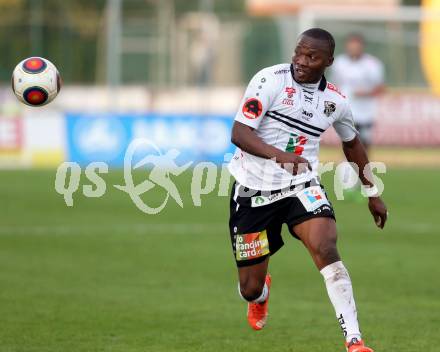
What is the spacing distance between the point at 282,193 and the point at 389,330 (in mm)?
1833

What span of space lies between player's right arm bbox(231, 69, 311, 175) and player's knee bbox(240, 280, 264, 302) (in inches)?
43.1

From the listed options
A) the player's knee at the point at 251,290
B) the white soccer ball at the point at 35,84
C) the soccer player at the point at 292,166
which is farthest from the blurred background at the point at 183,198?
the white soccer ball at the point at 35,84

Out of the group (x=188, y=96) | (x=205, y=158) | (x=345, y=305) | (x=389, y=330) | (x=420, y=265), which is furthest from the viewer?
(x=188, y=96)

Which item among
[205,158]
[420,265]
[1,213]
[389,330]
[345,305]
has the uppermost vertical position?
[345,305]

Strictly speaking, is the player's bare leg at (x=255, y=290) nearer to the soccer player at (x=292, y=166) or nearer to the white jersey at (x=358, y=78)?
the soccer player at (x=292, y=166)

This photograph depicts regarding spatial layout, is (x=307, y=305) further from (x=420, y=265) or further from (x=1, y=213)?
(x=1, y=213)

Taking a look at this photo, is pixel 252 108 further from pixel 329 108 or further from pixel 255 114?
pixel 329 108

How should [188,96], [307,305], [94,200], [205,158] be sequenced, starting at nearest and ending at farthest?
[307,305], [94,200], [205,158], [188,96]

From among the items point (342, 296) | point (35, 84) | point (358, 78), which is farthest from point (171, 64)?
point (342, 296)

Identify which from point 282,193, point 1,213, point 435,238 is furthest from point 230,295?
point 1,213

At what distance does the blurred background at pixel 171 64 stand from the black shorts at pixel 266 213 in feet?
67.3

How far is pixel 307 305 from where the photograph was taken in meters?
10.6

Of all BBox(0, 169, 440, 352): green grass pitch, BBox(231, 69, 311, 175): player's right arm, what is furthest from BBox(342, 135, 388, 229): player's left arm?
BBox(0, 169, 440, 352): green grass pitch

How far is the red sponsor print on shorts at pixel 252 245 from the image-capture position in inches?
332
